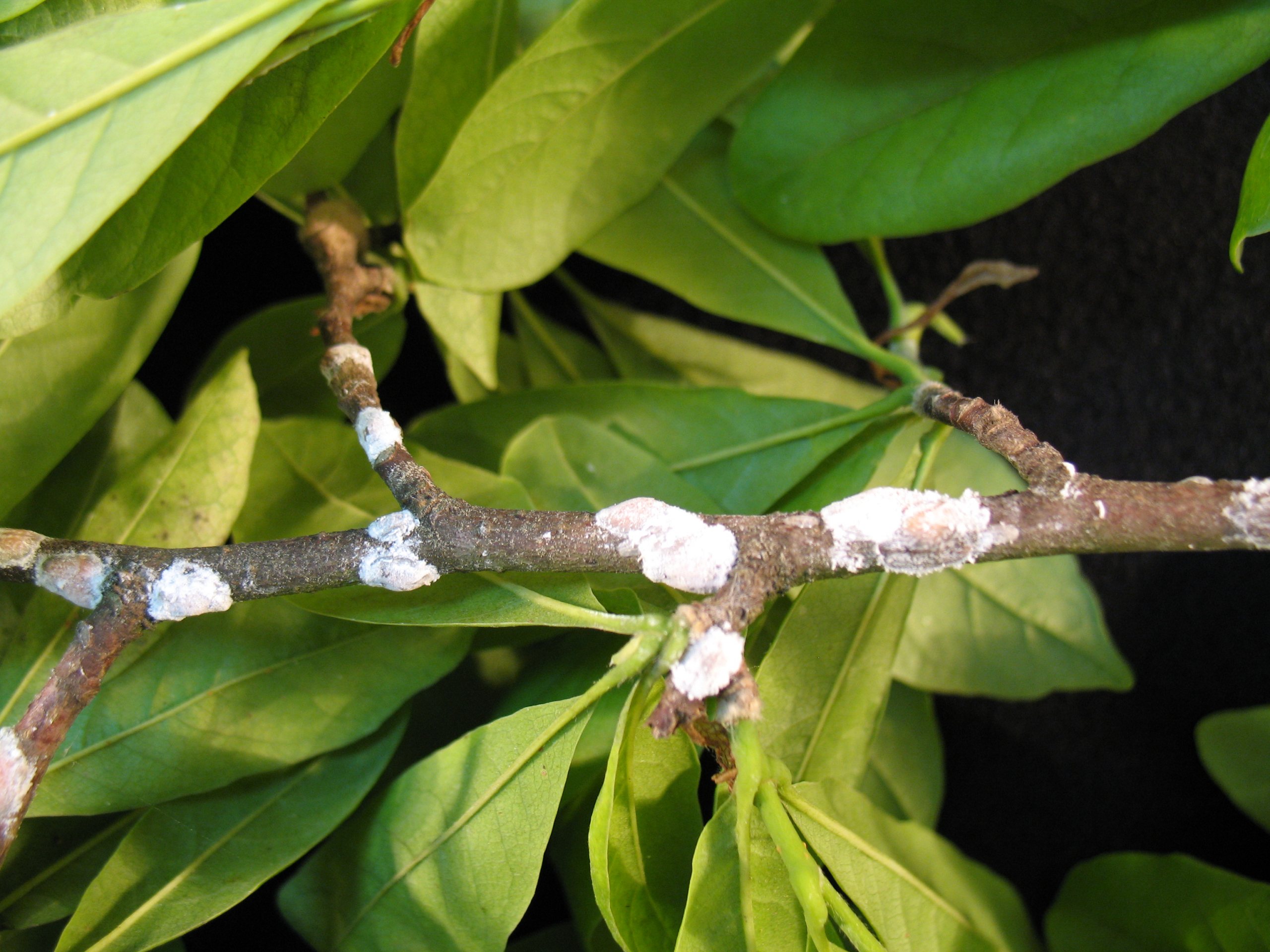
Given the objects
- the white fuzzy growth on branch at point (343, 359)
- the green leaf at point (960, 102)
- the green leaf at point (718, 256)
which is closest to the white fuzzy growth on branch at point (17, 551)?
the white fuzzy growth on branch at point (343, 359)

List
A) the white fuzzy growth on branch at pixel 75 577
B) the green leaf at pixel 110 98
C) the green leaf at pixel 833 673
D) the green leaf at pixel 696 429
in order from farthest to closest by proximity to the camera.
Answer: the green leaf at pixel 696 429
the green leaf at pixel 833 673
the white fuzzy growth on branch at pixel 75 577
the green leaf at pixel 110 98

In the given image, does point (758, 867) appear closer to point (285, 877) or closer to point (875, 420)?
point (875, 420)

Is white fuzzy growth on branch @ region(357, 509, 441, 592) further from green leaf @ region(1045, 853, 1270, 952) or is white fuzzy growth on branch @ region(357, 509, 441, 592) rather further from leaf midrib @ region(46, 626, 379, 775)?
green leaf @ region(1045, 853, 1270, 952)

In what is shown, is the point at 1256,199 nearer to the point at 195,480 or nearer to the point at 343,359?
the point at 343,359

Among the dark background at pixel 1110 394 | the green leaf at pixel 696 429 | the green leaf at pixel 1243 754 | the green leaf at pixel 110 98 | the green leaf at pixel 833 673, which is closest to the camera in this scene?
the green leaf at pixel 110 98

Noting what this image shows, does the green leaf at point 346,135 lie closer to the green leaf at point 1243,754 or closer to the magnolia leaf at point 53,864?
the magnolia leaf at point 53,864

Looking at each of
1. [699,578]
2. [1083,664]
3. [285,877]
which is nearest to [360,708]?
[699,578]

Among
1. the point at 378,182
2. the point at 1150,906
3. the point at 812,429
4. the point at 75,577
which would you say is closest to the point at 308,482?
the point at 75,577

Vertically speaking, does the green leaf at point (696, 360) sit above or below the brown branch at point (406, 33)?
below
